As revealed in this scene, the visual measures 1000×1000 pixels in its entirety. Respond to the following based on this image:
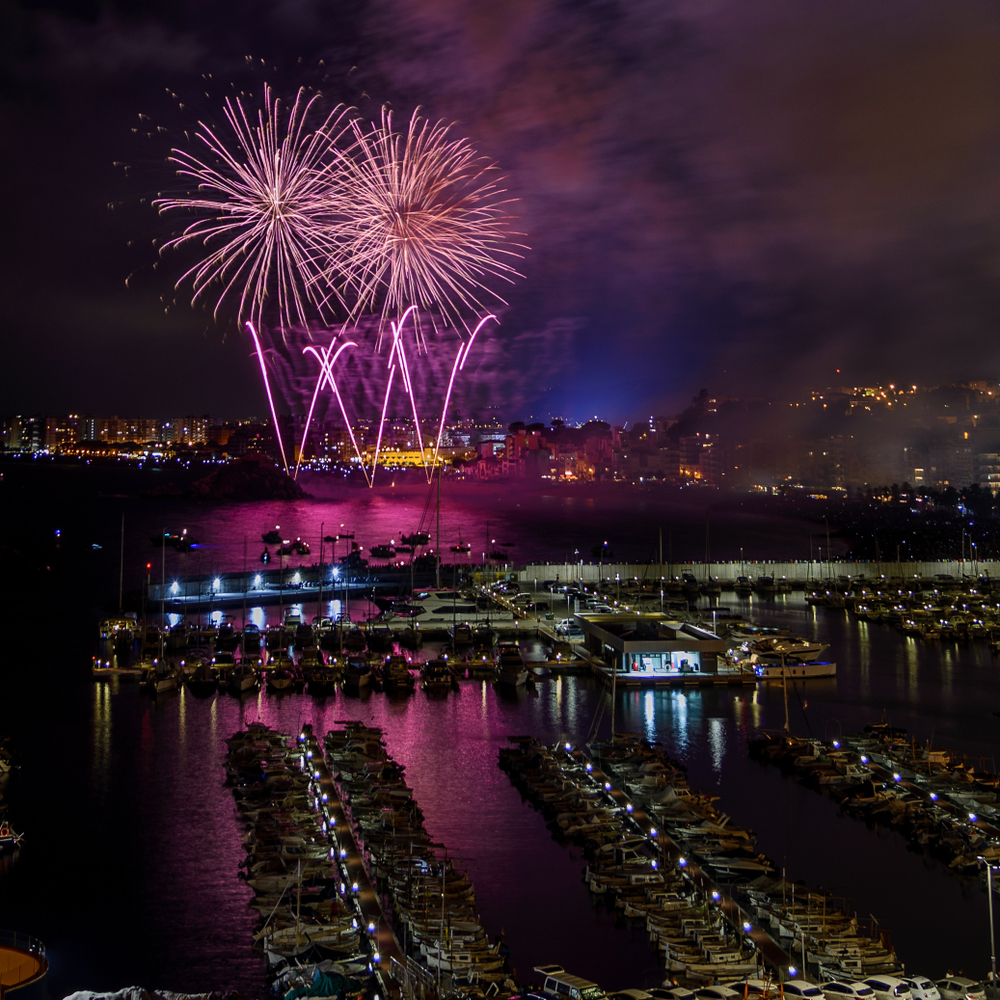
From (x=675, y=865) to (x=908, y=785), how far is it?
3001mm

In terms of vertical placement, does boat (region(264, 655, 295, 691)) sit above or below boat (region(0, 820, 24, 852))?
above

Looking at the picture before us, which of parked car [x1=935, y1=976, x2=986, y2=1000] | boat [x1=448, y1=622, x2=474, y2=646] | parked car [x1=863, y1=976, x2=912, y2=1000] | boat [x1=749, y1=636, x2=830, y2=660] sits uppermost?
boat [x1=448, y1=622, x2=474, y2=646]

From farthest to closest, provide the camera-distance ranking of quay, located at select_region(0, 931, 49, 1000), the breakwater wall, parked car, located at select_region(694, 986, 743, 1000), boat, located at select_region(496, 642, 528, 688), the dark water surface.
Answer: the breakwater wall, boat, located at select_region(496, 642, 528, 688), the dark water surface, parked car, located at select_region(694, 986, 743, 1000), quay, located at select_region(0, 931, 49, 1000)

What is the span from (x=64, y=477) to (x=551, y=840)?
3102 inches

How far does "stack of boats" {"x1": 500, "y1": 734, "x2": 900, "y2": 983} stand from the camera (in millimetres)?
5426

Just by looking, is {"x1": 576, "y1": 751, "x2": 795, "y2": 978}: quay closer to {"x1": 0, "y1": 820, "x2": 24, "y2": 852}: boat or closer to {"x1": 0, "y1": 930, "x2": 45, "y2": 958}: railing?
{"x1": 0, "y1": 930, "x2": 45, "y2": 958}: railing

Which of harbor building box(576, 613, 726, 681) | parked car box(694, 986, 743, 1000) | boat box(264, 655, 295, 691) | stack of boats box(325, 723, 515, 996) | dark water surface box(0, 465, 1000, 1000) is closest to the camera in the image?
parked car box(694, 986, 743, 1000)

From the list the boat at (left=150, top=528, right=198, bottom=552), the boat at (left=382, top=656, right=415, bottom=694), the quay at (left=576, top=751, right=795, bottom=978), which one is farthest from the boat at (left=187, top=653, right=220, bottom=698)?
the boat at (left=150, top=528, right=198, bottom=552)

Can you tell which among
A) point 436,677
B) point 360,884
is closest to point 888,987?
point 360,884

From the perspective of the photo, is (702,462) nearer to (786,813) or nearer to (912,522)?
(912,522)

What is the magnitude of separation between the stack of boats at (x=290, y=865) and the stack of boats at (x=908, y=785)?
4.61 metres

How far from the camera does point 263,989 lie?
17.3 ft

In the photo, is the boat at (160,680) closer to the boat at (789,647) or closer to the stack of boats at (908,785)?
the stack of boats at (908,785)

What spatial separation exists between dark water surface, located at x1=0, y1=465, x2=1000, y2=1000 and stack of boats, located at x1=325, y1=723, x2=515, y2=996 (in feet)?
1.12
